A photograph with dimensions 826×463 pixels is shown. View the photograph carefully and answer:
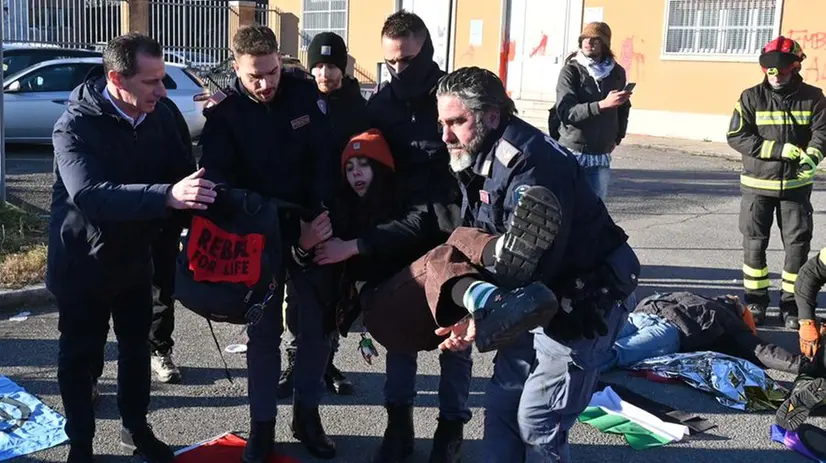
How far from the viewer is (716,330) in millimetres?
5391

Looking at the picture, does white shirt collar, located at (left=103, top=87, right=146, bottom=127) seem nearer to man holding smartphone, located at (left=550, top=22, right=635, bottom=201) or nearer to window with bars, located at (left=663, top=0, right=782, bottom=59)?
man holding smartphone, located at (left=550, top=22, right=635, bottom=201)

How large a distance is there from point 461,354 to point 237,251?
1143 millimetres

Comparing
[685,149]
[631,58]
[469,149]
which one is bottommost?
[685,149]

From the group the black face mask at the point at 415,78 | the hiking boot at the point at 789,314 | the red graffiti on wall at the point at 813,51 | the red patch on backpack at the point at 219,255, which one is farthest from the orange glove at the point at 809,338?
the red graffiti on wall at the point at 813,51

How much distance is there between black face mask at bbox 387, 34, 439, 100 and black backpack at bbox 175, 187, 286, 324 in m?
0.80

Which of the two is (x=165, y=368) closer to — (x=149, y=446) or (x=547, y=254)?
(x=149, y=446)

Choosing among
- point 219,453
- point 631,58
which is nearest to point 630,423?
point 219,453

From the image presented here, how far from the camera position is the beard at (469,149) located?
2.95 m

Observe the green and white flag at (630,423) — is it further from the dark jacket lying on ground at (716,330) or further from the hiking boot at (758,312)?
the hiking boot at (758,312)

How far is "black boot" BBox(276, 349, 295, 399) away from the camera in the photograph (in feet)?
15.5

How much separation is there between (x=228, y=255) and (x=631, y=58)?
16.8 metres

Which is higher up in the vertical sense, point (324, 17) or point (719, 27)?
point (324, 17)

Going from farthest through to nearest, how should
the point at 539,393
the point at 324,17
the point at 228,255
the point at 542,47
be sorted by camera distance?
the point at 324,17
the point at 542,47
the point at 228,255
the point at 539,393

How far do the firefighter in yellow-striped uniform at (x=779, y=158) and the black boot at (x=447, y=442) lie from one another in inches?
130
